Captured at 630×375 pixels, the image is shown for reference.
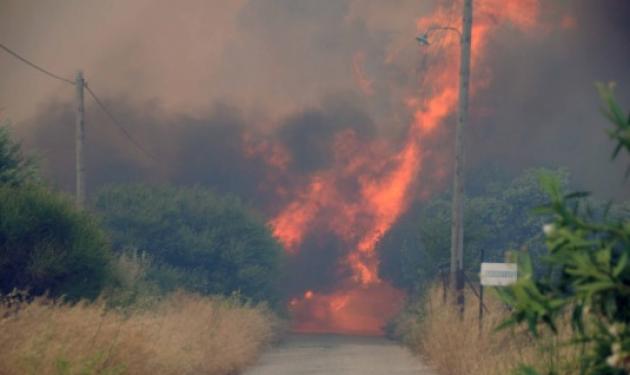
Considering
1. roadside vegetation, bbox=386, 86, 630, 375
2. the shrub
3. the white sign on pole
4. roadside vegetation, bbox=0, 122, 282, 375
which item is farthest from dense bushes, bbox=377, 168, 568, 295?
the shrub

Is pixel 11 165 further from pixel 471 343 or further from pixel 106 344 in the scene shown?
pixel 471 343

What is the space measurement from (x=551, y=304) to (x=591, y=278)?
309 millimetres

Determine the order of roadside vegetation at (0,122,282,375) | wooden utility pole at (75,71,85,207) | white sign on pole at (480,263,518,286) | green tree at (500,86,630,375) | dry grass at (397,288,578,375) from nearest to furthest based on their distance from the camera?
green tree at (500,86,630,375) → roadside vegetation at (0,122,282,375) → dry grass at (397,288,578,375) → white sign on pole at (480,263,518,286) → wooden utility pole at (75,71,85,207)

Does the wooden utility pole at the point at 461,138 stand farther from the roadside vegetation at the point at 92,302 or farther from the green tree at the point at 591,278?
the green tree at the point at 591,278

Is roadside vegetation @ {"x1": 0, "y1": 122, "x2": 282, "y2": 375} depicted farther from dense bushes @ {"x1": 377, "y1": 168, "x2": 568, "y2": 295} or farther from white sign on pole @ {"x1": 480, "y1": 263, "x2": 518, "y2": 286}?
dense bushes @ {"x1": 377, "y1": 168, "x2": 568, "y2": 295}

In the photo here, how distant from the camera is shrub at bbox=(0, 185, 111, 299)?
2503 cm

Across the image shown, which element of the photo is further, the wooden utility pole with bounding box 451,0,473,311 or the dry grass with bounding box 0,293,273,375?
the wooden utility pole with bounding box 451,0,473,311

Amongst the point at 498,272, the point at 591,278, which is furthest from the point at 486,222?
the point at 591,278

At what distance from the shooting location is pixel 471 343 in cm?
2542

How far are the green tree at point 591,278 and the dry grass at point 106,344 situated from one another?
931 cm

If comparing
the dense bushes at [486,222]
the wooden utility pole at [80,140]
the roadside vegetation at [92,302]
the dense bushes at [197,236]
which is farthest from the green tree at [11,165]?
the dense bushes at [486,222]

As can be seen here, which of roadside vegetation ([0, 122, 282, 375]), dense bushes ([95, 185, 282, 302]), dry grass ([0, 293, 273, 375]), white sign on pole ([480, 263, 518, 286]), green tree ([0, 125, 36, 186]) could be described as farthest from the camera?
dense bushes ([95, 185, 282, 302])

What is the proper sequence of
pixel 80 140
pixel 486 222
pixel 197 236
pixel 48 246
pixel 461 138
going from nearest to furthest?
pixel 48 246, pixel 461 138, pixel 80 140, pixel 197 236, pixel 486 222

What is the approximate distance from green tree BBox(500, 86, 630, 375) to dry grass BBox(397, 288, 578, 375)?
28.8 ft
